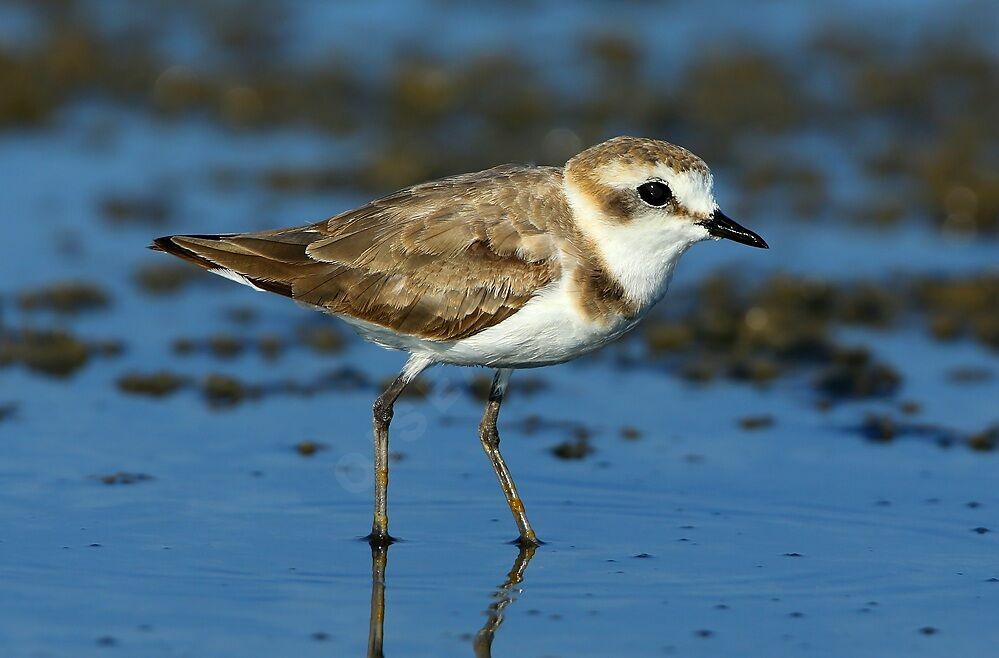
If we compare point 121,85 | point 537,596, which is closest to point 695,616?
point 537,596

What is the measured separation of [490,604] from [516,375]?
408cm

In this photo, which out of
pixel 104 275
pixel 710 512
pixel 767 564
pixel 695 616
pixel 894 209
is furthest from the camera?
pixel 894 209

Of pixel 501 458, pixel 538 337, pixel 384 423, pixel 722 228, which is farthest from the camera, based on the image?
pixel 501 458

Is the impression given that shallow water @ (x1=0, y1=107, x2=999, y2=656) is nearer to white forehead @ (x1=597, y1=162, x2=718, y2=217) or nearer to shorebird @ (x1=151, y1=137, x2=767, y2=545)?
shorebird @ (x1=151, y1=137, x2=767, y2=545)

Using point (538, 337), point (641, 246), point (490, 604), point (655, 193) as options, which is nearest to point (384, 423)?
point (538, 337)

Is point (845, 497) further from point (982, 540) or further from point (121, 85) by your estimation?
point (121, 85)

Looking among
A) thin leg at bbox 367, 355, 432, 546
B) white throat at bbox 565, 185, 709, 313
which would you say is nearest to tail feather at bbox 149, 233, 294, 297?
thin leg at bbox 367, 355, 432, 546

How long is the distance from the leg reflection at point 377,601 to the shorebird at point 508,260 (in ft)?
0.59

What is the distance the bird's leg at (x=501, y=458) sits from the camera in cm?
861

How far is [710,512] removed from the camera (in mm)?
8977

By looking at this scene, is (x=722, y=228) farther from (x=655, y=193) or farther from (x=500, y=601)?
(x=500, y=601)

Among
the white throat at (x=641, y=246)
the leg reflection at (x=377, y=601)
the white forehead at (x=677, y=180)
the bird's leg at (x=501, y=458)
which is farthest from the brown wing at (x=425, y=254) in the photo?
the leg reflection at (x=377, y=601)

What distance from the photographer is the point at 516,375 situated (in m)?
11.7

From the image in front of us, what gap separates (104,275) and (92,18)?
7618mm
